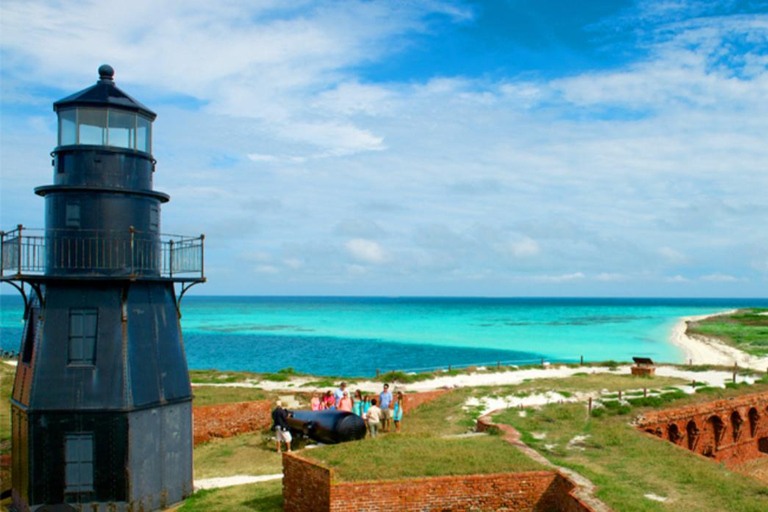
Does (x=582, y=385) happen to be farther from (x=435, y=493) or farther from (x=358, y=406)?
(x=435, y=493)

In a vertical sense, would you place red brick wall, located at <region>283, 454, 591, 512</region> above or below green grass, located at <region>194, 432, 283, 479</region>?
above

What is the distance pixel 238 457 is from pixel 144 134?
32.7 feet

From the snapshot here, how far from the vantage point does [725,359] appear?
182 feet

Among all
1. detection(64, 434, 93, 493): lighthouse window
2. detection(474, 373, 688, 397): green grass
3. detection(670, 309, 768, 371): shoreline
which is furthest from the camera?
detection(670, 309, 768, 371): shoreline

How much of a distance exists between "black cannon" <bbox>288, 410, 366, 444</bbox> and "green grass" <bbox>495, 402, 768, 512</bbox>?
4530 millimetres

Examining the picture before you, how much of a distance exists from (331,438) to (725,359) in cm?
4864

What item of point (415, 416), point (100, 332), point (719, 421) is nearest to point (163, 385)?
point (100, 332)

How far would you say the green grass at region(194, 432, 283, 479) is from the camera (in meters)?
17.8

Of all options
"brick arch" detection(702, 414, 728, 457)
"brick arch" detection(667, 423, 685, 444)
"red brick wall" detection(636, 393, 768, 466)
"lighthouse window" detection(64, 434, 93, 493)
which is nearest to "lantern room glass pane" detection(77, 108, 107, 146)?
"lighthouse window" detection(64, 434, 93, 493)

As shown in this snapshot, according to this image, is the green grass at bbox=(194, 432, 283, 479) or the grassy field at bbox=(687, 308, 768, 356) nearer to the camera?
the green grass at bbox=(194, 432, 283, 479)

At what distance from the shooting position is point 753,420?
2498cm

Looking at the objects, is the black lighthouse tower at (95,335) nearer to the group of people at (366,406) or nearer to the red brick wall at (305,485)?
the red brick wall at (305,485)

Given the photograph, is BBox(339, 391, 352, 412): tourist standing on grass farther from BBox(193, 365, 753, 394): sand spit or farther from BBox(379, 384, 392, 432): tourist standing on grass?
BBox(193, 365, 753, 394): sand spit

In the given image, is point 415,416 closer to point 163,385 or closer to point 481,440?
point 481,440
